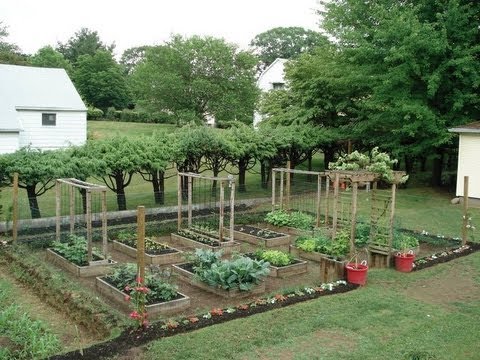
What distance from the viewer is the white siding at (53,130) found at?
24.7m

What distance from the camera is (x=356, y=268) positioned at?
30.6 ft

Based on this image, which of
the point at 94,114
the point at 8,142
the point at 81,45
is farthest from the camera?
the point at 81,45

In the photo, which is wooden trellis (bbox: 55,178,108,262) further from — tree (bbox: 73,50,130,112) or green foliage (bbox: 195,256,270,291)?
tree (bbox: 73,50,130,112)

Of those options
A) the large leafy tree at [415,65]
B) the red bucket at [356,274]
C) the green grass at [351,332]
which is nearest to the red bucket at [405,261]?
the green grass at [351,332]

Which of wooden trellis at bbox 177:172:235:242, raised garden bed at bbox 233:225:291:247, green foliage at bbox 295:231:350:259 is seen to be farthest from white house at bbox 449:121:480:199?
wooden trellis at bbox 177:172:235:242

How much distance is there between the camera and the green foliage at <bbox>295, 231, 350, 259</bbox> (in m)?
10.6

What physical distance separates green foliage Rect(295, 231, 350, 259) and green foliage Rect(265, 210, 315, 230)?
2067 mm

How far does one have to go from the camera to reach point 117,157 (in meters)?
15.1

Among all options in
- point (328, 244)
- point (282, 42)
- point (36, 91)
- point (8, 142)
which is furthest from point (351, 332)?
point (282, 42)

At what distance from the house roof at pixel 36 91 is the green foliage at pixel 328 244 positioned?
55.3 ft

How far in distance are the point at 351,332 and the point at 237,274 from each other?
222 centimetres

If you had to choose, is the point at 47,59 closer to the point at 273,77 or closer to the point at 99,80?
the point at 99,80

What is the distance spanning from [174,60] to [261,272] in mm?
27632

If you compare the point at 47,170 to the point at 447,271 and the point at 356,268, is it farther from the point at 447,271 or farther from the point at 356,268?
the point at 447,271
